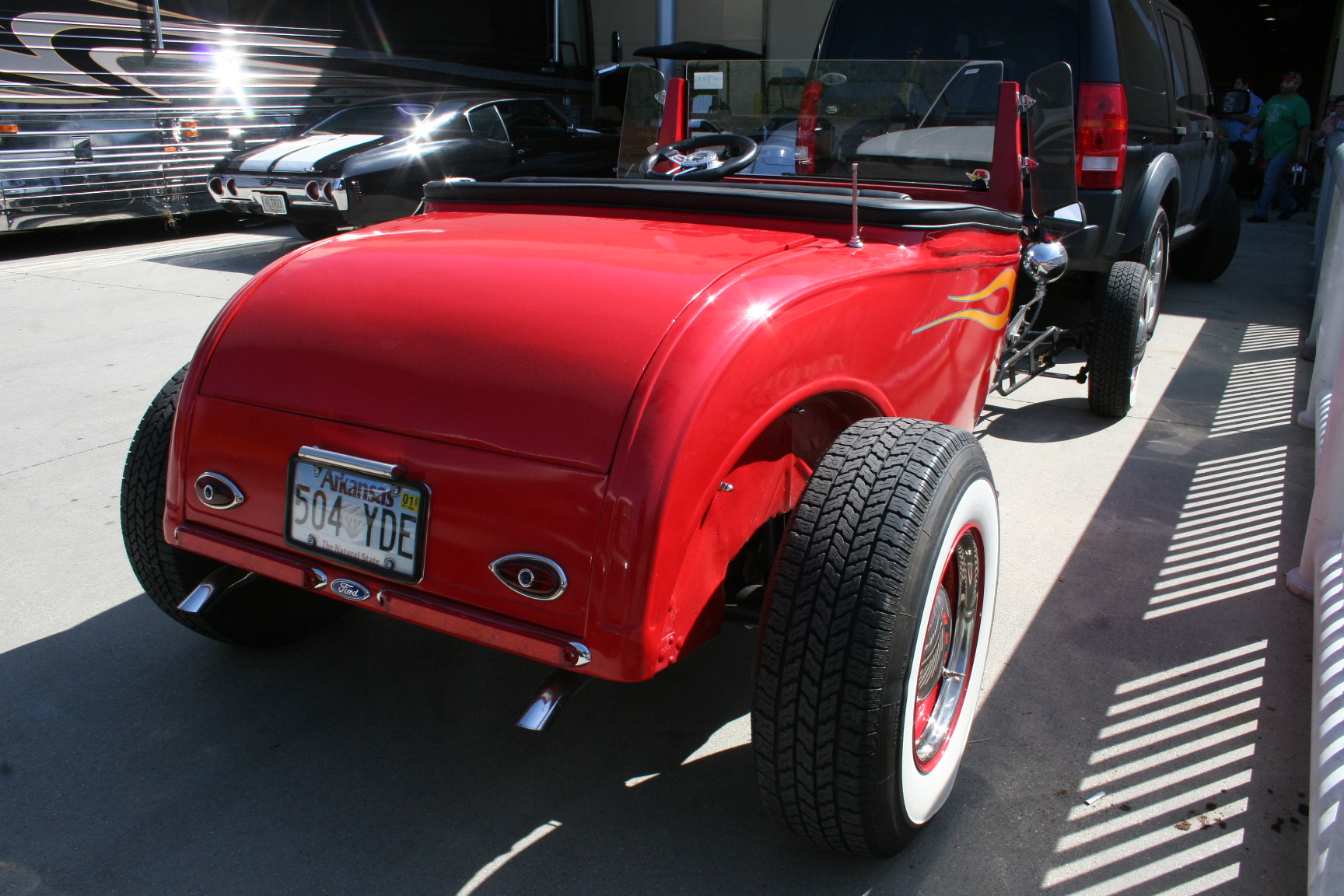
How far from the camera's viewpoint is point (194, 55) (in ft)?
31.5

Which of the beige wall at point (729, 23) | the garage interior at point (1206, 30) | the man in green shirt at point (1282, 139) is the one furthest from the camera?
the beige wall at point (729, 23)

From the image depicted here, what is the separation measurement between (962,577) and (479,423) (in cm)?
117

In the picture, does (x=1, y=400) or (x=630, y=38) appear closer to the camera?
(x=1, y=400)

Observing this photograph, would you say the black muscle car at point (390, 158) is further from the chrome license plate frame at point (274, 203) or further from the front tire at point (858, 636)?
the front tire at point (858, 636)

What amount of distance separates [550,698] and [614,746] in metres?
0.66

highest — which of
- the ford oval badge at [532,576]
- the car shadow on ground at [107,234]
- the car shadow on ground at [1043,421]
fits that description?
the ford oval badge at [532,576]

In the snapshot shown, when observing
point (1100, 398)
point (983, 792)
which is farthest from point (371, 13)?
point (983, 792)

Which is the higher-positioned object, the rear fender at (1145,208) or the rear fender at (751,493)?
the rear fender at (1145,208)

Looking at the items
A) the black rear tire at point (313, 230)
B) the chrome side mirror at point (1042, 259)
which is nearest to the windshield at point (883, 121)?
the chrome side mirror at point (1042, 259)

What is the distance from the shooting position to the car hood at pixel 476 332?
5.68 ft

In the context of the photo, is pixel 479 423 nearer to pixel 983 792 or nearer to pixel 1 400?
pixel 983 792

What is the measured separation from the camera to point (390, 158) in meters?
8.73

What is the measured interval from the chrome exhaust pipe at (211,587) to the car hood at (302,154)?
23.1 ft

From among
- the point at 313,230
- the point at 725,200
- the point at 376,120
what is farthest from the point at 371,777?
the point at 313,230
